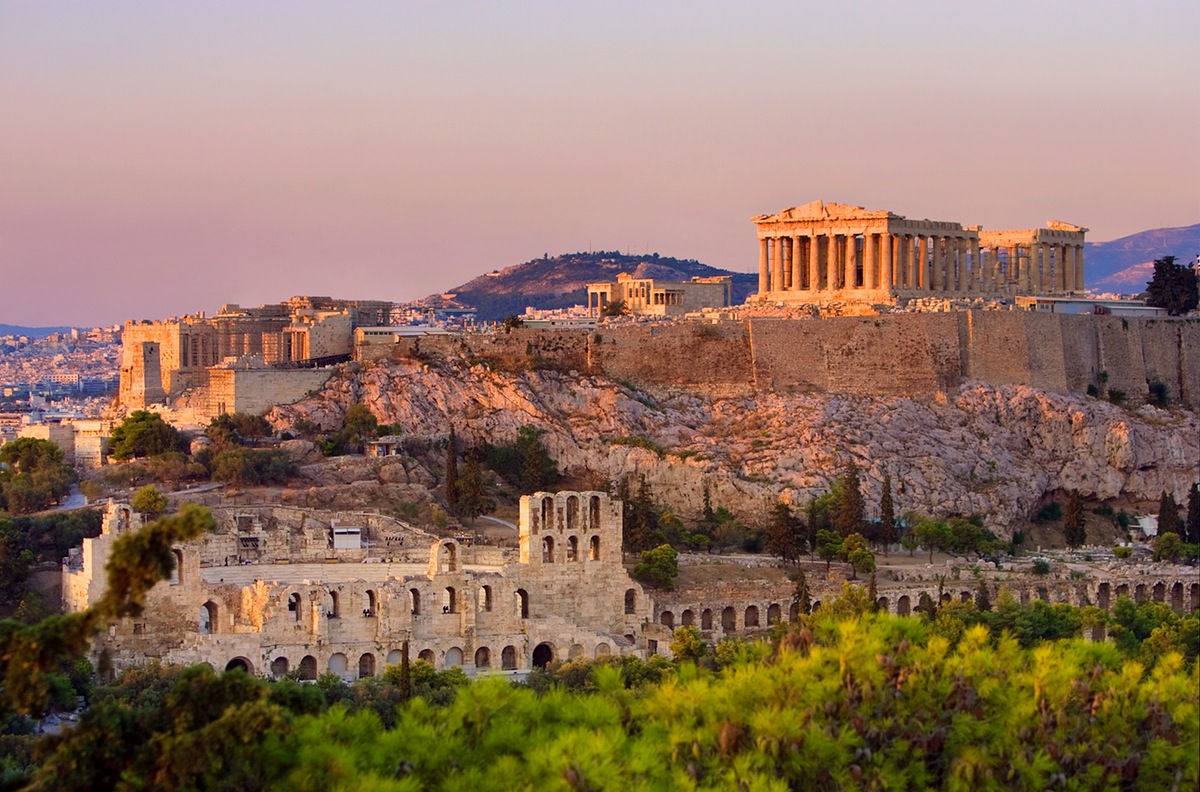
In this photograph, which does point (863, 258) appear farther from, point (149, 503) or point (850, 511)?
point (149, 503)

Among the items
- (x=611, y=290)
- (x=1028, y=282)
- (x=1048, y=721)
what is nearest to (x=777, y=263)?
(x=1028, y=282)

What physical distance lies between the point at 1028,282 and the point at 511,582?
1784 inches

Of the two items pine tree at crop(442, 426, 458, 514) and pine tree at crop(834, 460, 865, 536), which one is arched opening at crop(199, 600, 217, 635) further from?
pine tree at crop(834, 460, 865, 536)

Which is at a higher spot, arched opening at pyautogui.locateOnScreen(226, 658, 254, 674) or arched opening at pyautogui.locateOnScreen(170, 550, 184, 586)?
arched opening at pyautogui.locateOnScreen(170, 550, 184, 586)

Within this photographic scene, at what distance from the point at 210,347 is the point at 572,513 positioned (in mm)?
26712

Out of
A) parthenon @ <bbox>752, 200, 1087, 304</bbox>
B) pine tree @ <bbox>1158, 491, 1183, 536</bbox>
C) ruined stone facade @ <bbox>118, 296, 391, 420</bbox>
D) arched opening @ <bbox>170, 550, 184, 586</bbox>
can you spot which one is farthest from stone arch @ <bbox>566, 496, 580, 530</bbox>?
parthenon @ <bbox>752, 200, 1087, 304</bbox>

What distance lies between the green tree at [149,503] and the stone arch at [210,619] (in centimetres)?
539

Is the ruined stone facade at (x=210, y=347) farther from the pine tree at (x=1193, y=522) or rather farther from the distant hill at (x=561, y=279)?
the distant hill at (x=561, y=279)

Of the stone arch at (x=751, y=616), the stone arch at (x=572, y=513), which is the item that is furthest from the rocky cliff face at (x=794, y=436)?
the stone arch at (x=572, y=513)

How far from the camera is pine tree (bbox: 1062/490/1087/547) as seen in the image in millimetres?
70000

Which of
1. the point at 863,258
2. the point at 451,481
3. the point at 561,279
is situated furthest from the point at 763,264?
the point at 561,279

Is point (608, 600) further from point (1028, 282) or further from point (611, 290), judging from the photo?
point (611, 290)

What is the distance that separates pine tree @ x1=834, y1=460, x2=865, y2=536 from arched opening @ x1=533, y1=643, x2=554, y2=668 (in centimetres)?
1368

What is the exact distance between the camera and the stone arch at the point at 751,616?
190 feet
